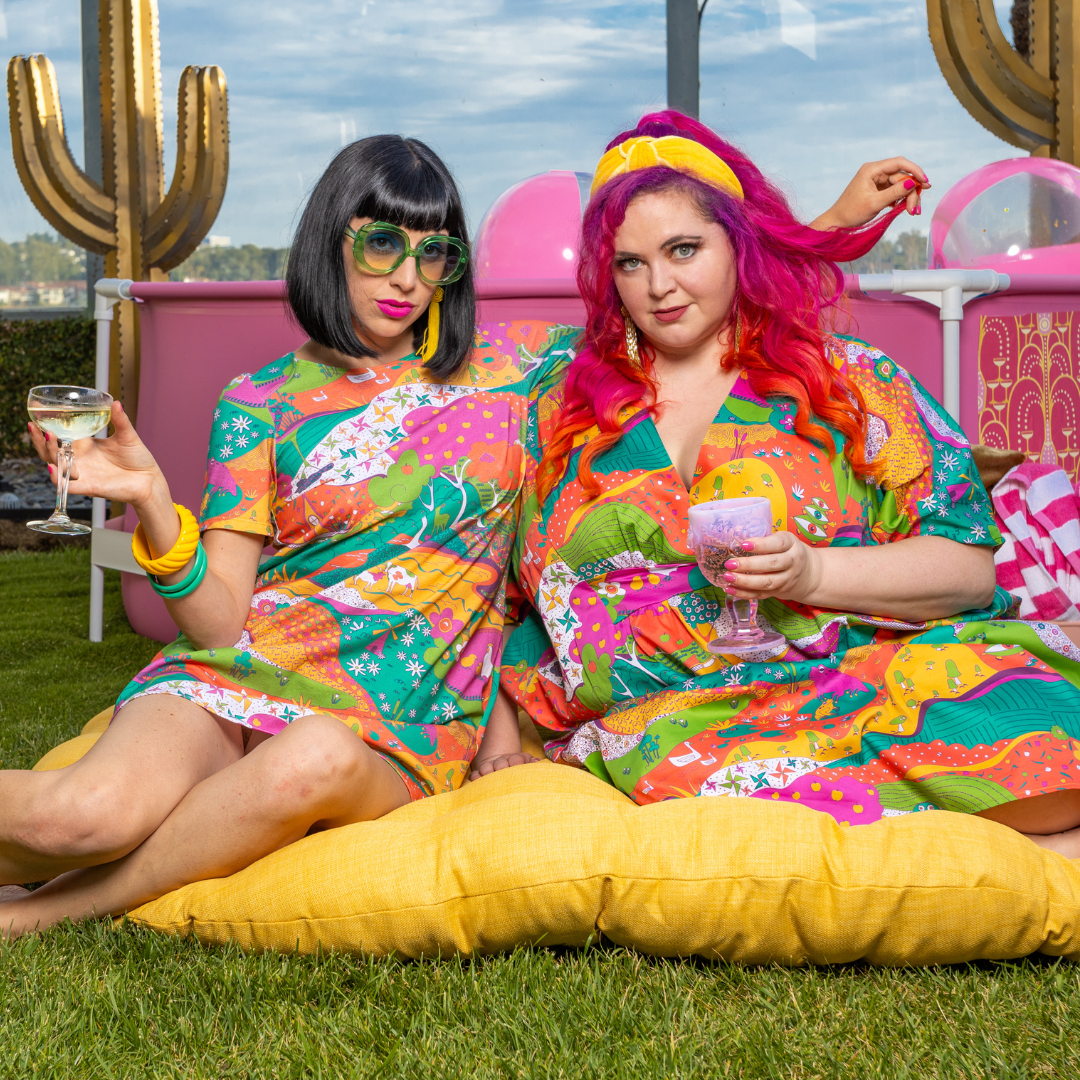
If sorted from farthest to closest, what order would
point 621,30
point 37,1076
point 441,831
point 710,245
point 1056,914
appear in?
point 621,30 → point 710,245 → point 441,831 → point 1056,914 → point 37,1076

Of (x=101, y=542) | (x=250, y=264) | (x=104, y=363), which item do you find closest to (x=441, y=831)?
(x=101, y=542)

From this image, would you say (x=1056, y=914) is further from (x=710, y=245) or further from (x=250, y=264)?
(x=250, y=264)

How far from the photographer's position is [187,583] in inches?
75.8

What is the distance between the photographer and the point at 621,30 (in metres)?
11.1

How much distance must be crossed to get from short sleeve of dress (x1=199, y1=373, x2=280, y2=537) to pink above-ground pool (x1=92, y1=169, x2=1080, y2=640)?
0.86 meters

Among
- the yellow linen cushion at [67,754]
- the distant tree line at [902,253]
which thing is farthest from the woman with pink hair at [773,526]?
the distant tree line at [902,253]

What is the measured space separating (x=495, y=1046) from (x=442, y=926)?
250 mm

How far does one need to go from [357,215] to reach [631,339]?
578mm

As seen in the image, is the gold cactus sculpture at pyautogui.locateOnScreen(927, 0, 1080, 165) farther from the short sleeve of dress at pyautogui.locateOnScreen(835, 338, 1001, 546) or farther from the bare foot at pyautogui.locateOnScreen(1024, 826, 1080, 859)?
the bare foot at pyautogui.locateOnScreen(1024, 826, 1080, 859)

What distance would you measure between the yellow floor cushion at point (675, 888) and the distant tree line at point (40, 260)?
33.3 feet

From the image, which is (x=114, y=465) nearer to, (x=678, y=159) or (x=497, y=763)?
(x=497, y=763)

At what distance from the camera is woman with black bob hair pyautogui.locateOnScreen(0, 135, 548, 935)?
5.98ft

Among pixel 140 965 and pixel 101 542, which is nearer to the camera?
pixel 140 965

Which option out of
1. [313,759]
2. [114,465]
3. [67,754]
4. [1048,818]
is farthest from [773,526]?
[67,754]
